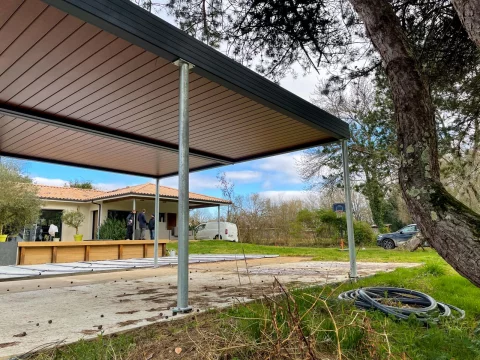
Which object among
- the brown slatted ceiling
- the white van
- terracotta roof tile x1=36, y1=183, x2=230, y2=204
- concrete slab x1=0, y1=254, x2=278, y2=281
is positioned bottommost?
concrete slab x1=0, y1=254, x2=278, y2=281

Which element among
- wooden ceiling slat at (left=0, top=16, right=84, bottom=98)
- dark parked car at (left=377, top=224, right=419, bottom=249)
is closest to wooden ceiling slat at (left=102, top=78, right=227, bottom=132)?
wooden ceiling slat at (left=0, top=16, right=84, bottom=98)

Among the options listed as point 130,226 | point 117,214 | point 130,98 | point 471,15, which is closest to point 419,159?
point 471,15

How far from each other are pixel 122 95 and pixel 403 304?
4.01m

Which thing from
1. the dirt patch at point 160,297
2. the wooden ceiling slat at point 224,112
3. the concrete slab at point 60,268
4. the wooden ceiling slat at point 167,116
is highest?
the wooden ceiling slat at point 167,116

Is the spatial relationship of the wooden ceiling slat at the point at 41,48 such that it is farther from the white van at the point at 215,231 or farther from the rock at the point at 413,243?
the white van at the point at 215,231

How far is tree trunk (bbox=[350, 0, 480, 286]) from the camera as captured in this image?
2.20m

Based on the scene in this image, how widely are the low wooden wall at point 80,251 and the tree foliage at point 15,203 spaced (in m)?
1.93

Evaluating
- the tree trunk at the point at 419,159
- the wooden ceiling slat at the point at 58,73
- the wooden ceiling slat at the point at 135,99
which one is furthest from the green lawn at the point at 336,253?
the tree trunk at the point at 419,159

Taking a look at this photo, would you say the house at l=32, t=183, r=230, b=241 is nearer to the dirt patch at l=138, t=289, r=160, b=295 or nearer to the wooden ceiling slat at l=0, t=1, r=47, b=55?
the dirt patch at l=138, t=289, r=160, b=295

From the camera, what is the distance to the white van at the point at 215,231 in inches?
801

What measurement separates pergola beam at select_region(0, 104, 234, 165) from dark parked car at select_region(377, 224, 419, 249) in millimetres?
12542

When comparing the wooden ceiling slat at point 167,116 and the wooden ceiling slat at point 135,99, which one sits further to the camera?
the wooden ceiling slat at point 167,116

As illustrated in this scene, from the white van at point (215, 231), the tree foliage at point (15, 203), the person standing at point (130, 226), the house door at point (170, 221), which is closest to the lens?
the tree foliage at point (15, 203)

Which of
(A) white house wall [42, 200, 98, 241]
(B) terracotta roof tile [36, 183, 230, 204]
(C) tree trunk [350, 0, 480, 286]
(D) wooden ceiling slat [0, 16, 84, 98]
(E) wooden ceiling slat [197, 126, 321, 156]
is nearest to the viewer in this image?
(C) tree trunk [350, 0, 480, 286]
